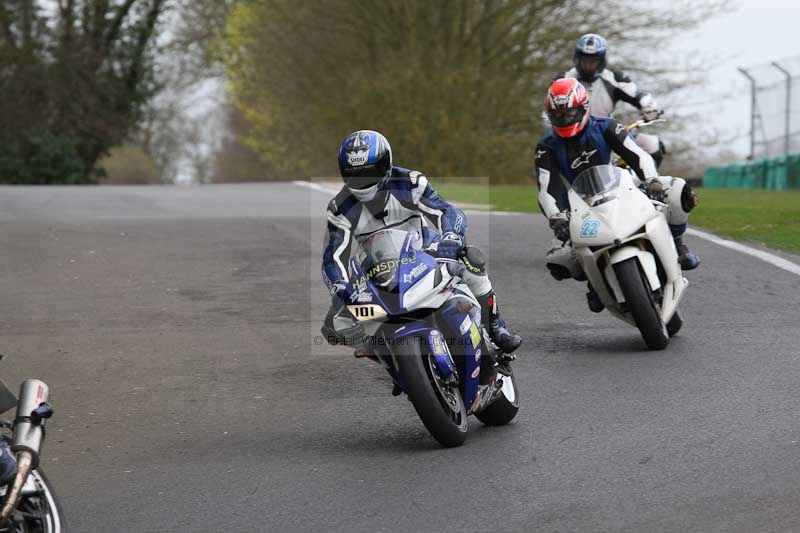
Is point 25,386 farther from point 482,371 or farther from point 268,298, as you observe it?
point 268,298

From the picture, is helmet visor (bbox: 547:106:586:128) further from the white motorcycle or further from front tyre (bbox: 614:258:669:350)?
front tyre (bbox: 614:258:669:350)

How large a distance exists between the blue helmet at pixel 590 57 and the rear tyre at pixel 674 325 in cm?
327

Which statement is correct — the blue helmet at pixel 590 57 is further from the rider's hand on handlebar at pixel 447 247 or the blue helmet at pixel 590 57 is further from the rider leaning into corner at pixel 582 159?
the rider's hand on handlebar at pixel 447 247

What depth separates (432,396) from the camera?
21.8ft

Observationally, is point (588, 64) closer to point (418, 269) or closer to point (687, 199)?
point (687, 199)

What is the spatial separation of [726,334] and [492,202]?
1221cm

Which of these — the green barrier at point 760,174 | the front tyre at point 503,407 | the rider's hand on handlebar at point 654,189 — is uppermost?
the rider's hand on handlebar at point 654,189

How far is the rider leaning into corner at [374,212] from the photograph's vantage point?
695 centimetres

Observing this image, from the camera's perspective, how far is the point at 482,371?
23.8ft

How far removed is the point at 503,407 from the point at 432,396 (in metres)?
0.81

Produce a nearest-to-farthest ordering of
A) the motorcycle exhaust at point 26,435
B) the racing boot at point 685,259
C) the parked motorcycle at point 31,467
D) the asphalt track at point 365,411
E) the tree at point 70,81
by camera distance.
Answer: the motorcycle exhaust at point 26,435, the parked motorcycle at point 31,467, the asphalt track at point 365,411, the racing boot at point 685,259, the tree at point 70,81

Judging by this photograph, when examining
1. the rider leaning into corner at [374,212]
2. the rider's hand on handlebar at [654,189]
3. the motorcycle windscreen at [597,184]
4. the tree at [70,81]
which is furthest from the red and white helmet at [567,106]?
the tree at [70,81]

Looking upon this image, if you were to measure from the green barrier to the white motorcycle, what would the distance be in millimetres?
20662

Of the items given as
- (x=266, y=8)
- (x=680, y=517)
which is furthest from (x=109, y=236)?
(x=266, y=8)
